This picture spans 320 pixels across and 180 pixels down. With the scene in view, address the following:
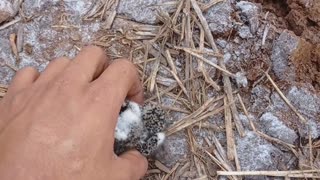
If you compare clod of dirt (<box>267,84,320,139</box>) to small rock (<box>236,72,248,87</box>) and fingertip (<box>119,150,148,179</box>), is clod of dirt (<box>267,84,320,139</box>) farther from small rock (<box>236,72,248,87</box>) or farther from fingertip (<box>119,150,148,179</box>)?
fingertip (<box>119,150,148,179</box>)

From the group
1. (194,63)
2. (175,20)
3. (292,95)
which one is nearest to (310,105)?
(292,95)

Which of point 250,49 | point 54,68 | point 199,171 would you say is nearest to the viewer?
point 54,68

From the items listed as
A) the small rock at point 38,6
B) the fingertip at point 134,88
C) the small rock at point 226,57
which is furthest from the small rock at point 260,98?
the small rock at point 38,6

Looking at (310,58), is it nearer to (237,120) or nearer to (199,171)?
(237,120)

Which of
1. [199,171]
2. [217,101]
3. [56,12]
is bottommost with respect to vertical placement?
[199,171]

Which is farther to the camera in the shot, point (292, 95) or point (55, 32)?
point (55, 32)

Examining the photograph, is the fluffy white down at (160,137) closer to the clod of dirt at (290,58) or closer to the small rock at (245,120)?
the small rock at (245,120)

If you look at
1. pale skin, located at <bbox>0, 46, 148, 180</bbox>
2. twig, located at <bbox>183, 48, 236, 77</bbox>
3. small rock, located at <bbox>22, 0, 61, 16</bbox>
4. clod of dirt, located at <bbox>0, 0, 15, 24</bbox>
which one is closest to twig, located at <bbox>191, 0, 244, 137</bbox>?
twig, located at <bbox>183, 48, 236, 77</bbox>
